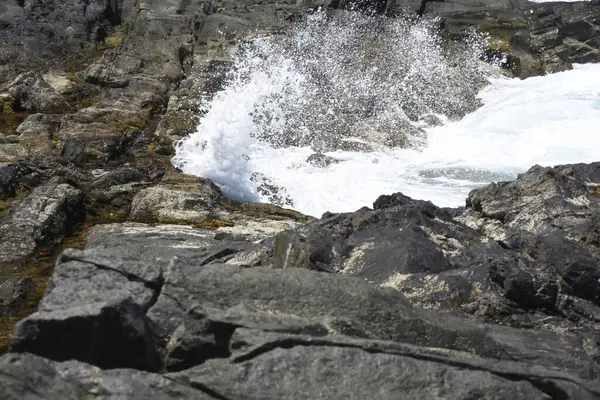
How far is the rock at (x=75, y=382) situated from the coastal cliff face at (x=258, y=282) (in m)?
0.01

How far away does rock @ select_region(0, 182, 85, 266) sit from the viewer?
1107 centimetres

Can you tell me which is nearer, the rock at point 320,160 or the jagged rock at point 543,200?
the jagged rock at point 543,200

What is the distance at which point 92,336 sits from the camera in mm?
4809

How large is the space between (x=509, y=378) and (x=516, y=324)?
2190mm

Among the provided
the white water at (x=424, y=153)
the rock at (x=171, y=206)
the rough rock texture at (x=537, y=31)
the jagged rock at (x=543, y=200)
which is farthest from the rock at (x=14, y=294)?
the rough rock texture at (x=537, y=31)

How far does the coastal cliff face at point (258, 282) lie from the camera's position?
4.81 m

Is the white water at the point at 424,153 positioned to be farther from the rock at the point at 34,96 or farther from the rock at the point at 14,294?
the rock at the point at 14,294

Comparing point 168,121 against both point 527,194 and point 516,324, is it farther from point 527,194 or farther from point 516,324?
point 516,324

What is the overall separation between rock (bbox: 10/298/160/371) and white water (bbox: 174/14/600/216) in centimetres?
1124

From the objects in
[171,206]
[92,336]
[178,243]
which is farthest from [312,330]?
[171,206]

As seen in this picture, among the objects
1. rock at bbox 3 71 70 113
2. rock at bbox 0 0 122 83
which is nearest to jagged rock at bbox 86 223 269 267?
rock at bbox 3 71 70 113

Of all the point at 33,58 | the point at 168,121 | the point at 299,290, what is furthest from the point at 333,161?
the point at 299,290

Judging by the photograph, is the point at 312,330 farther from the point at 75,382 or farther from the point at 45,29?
the point at 45,29

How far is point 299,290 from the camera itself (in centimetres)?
570
